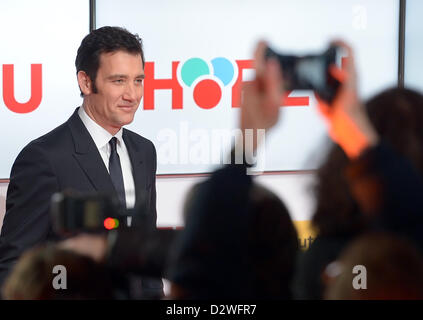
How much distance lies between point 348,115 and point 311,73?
0.29ft

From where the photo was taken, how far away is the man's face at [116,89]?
60.6 inches

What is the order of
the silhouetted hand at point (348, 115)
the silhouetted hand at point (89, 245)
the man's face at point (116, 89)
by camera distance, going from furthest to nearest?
1. the man's face at point (116, 89)
2. the silhouetted hand at point (89, 245)
3. the silhouetted hand at point (348, 115)

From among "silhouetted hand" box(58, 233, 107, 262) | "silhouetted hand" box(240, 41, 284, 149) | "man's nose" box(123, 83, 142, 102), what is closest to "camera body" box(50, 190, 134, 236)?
"silhouetted hand" box(58, 233, 107, 262)

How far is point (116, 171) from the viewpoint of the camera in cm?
150

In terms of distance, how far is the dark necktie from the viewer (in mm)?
1463

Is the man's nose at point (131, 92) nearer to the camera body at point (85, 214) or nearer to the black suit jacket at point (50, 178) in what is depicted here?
the black suit jacket at point (50, 178)

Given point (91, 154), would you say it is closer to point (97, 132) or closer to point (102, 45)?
point (97, 132)

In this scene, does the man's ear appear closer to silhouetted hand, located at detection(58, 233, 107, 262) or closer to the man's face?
the man's face

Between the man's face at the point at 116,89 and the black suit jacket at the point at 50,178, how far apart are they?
57 millimetres

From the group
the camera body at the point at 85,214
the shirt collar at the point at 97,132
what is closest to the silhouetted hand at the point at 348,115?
the camera body at the point at 85,214

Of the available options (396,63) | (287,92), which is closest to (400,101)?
(287,92)

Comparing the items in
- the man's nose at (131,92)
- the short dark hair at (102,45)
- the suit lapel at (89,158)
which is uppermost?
the short dark hair at (102,45)

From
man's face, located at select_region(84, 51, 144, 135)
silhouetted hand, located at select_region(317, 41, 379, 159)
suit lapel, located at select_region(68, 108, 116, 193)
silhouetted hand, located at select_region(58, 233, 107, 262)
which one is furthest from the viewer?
man's face, located at select_region(84, 51, 144, 135)
